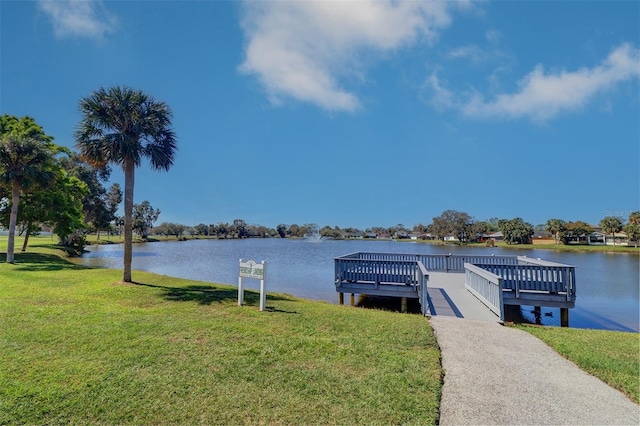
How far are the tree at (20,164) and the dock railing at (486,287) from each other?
833 inches

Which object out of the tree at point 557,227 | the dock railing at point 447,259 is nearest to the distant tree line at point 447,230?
the tree at point 557,227

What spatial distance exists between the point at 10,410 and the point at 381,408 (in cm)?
373

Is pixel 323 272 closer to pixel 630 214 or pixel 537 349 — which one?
pixel 537 349

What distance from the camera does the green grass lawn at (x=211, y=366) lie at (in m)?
3.30

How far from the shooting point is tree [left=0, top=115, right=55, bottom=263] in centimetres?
1625

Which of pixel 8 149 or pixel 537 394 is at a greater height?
pixel 8 149

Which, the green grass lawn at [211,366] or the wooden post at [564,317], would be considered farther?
the wooden post at [564,317]

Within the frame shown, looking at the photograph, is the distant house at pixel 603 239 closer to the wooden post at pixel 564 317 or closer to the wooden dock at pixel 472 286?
the wooden post at pixel 564 317

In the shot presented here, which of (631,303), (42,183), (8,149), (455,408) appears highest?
(8,149)

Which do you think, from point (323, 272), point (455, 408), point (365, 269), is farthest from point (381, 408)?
point (323, 272)

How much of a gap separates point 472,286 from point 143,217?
11103 cm

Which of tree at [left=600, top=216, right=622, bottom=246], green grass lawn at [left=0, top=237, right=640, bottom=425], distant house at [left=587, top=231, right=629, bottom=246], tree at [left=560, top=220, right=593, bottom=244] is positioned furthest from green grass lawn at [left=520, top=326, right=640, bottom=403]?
distant house at [left=587, top=231, right=629, bottom=246]

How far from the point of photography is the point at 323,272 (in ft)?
68.3

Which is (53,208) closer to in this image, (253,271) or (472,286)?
(253,271)
